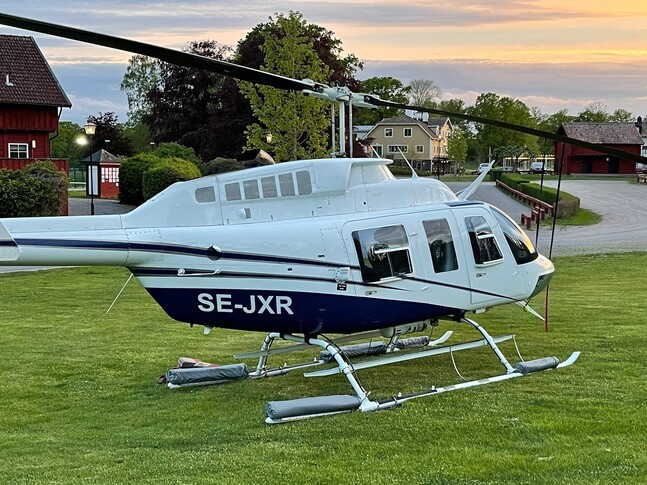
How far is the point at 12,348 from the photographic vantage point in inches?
564

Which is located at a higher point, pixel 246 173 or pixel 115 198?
pixel 246 173

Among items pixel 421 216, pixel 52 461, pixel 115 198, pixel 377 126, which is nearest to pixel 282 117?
pixel 115 198

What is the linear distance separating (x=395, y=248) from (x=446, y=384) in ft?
7.22

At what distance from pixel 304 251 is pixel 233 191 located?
4.00ft

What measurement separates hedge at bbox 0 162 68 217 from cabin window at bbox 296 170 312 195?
2826 cm

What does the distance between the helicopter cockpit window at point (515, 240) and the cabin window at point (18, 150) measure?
39.1 meters

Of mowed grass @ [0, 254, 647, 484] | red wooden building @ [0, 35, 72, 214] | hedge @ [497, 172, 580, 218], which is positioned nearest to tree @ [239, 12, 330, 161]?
hedge @ [497, 172, 580, 218]

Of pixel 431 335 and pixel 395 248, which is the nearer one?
pixel 395 248

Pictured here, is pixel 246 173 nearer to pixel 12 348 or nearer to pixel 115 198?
pixel 12 348

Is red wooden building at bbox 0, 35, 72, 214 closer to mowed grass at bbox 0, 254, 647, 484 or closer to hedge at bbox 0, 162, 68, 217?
hedge at bbox 0, 162, 68, 217

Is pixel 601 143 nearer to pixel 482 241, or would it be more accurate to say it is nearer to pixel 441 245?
pixel 482 241

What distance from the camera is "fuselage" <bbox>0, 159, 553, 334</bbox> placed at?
380 inches

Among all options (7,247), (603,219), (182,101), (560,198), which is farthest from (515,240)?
(182,101)

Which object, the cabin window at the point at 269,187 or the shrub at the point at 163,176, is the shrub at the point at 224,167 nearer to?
the cabin window at the point at 269,187
